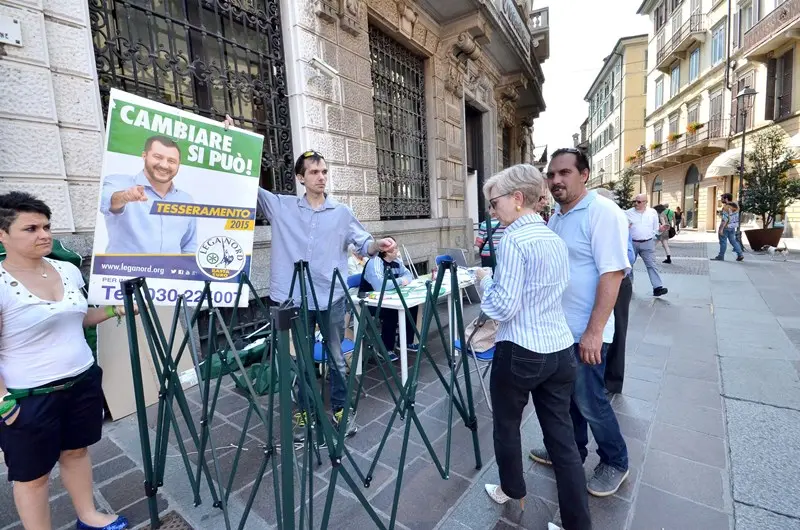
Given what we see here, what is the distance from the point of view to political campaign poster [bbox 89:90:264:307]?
7.84 feet

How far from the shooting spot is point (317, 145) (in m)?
4.84

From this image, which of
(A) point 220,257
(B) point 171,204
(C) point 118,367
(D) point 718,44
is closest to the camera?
(B) point 171,204

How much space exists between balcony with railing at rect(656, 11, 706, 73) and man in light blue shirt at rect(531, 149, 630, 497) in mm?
28846

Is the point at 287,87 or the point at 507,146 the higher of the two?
the point at 507,146

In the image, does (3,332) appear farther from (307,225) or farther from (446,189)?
(446,189)

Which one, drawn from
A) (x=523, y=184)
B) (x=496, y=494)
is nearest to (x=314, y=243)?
(x=523, y=184)

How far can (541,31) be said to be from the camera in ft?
48.1

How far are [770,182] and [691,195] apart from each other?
15453 mm

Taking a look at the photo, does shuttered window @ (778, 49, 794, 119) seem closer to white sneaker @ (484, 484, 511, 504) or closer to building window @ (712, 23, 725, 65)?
building window @ (712, 23, 725, 65)

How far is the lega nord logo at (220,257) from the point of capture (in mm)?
2779

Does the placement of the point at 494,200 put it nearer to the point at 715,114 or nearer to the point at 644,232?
the point at 644,232

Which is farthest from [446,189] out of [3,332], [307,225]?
[3,332]

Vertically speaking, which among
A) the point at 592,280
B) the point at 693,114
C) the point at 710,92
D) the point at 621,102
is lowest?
the point at 592,280

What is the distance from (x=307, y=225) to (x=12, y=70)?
2214mm
